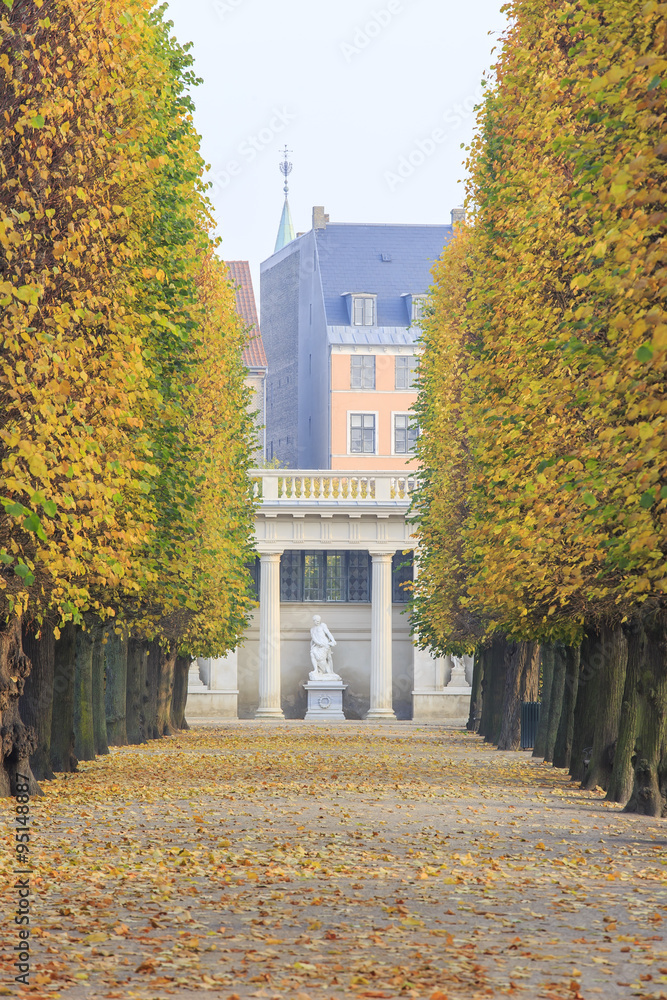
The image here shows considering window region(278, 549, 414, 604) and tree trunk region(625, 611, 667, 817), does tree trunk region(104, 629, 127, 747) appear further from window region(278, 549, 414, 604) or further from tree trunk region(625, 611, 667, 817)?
window region(278, 549, 414, 604)

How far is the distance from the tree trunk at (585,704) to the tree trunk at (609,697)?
1100 mm

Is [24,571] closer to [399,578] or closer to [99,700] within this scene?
[99,700]

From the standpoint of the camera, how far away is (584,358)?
58.8 feet

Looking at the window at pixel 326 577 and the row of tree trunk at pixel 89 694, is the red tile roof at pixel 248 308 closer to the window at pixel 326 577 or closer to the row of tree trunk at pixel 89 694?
the window at pixel 326 577

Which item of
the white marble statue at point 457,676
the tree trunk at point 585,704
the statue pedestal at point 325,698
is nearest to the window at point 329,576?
the white marble statue at point 457,676

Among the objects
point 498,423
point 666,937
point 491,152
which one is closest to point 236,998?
point 666,937

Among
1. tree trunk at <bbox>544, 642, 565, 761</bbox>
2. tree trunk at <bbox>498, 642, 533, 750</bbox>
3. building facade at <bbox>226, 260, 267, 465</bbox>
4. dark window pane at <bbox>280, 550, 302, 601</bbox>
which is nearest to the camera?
tree trunk at <bbox>544, 642, 565, 761</bbox>

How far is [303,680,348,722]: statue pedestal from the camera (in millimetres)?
71062

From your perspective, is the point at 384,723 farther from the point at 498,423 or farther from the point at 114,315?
the point at 114,315

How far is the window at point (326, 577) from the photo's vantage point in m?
75.8

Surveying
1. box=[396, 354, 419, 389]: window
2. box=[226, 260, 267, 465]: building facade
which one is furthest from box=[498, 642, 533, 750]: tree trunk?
box=[396, 354, 419, 389]: window

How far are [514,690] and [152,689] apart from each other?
10.4 metres

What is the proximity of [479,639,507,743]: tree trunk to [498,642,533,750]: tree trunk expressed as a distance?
6.04ft

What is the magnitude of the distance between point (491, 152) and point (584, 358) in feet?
54.0
